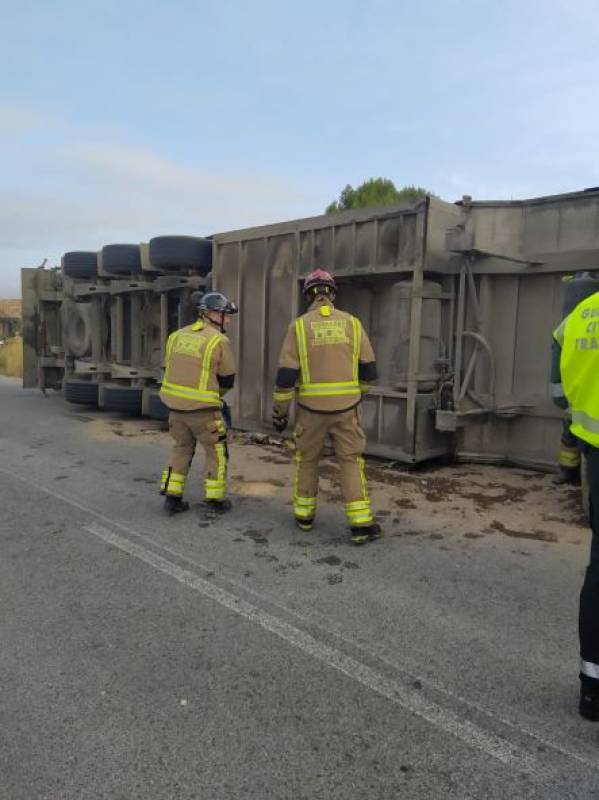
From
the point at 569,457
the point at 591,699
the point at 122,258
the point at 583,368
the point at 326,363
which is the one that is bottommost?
the point at 591,699

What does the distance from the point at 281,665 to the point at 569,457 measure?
3774 millimetres

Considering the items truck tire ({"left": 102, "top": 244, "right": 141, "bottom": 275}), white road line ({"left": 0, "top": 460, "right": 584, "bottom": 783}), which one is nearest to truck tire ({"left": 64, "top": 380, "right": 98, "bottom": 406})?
truck tire ({"left": 102, "top": 244, "right": 141, "bottom": 275})

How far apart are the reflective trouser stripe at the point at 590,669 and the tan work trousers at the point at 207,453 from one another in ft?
9.83

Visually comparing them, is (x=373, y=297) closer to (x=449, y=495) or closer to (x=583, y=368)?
(x=449, y=495)

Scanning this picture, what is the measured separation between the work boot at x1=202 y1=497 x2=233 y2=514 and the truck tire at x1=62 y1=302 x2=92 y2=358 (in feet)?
23.5

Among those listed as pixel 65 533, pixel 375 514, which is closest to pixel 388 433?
pixel 375 514

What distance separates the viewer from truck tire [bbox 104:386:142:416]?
31.9 feet

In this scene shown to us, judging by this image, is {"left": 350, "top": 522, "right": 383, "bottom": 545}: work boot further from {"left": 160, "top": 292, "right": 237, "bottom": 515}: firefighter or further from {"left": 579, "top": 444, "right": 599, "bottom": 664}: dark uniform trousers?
{"left": 579, "top": 444, "right": 599, "bottom": 664}: dark uniform trousers

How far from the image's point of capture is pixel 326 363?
4.30 m

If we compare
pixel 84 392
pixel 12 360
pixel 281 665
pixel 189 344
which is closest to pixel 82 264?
pixel 84 392

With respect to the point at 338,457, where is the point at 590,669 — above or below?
below

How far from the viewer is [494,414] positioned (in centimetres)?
640

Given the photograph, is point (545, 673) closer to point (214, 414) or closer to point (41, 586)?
point (41, 586)

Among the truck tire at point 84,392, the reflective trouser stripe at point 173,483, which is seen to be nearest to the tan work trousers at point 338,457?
the reflective trouser stripe at point 173,483
